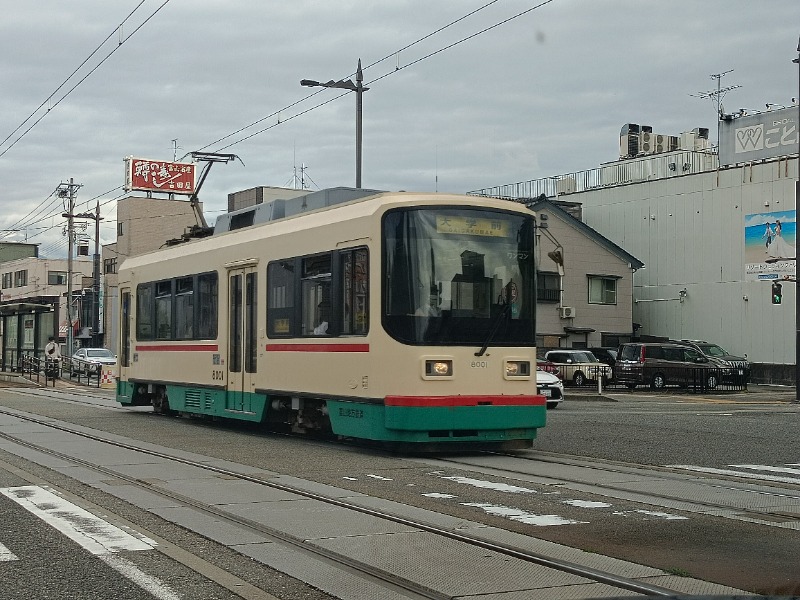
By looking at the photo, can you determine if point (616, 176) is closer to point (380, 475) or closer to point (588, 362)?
point (588, 362)

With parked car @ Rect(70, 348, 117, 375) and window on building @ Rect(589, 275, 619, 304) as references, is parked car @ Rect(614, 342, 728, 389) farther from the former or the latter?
parked car @ Rect(70, 348, 117, 375)

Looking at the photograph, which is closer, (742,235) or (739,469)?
(739,469)

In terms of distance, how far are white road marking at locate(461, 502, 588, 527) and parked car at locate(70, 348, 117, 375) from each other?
133 feet

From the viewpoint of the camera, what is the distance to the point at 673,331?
56781 millimetres

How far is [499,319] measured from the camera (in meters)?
14.6

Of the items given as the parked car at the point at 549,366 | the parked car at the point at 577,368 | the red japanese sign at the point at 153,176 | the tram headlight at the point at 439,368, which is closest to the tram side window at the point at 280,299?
the tram headlight at the point at 439,368

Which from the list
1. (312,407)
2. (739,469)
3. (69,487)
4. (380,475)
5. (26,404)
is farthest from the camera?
(26,404)

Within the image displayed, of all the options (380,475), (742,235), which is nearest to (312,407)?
(380,475)

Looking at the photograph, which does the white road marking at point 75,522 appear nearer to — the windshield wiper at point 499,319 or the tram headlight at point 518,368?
the windshield wiper at point 499,319

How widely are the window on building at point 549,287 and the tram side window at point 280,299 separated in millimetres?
39071

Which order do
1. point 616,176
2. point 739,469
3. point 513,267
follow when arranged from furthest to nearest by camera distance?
point 616,176, point 513,267, point 739,469

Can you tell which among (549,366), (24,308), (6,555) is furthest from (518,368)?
(24,308)

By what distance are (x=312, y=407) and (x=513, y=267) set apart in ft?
11.9

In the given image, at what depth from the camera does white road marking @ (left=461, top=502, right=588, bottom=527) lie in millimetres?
9008
